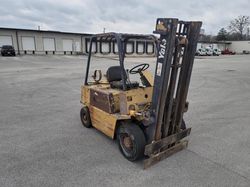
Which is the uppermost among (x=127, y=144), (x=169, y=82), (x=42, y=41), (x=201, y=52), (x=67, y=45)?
(x=169, y=82)

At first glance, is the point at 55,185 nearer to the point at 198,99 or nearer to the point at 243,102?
the point at 198,99

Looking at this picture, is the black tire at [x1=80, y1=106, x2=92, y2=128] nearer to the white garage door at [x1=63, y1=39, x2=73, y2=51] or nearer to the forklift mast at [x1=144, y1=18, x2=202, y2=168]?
the forklift mast at [x1=144, y1=18, x2=202, y2=168]

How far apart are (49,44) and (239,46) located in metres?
53.5

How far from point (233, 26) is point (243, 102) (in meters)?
79.3

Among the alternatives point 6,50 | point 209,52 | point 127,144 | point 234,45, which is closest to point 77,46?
point 6,50

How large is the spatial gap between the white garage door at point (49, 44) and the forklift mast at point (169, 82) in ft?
130

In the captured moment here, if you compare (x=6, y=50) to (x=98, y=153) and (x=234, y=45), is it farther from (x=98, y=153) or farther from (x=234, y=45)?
(x=234, y=45)

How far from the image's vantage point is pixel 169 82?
376 cm

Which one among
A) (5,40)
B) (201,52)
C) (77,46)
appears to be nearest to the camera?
(5,40)

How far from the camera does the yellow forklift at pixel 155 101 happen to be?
352cm

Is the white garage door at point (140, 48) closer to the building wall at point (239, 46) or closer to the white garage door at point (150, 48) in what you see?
the white garage door at point (150, 48)

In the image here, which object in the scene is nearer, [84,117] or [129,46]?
[129,46]

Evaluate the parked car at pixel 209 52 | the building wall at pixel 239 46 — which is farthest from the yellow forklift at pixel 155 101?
the building wall at pixel 239 46

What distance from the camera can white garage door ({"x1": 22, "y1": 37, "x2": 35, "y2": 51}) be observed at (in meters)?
38.1
